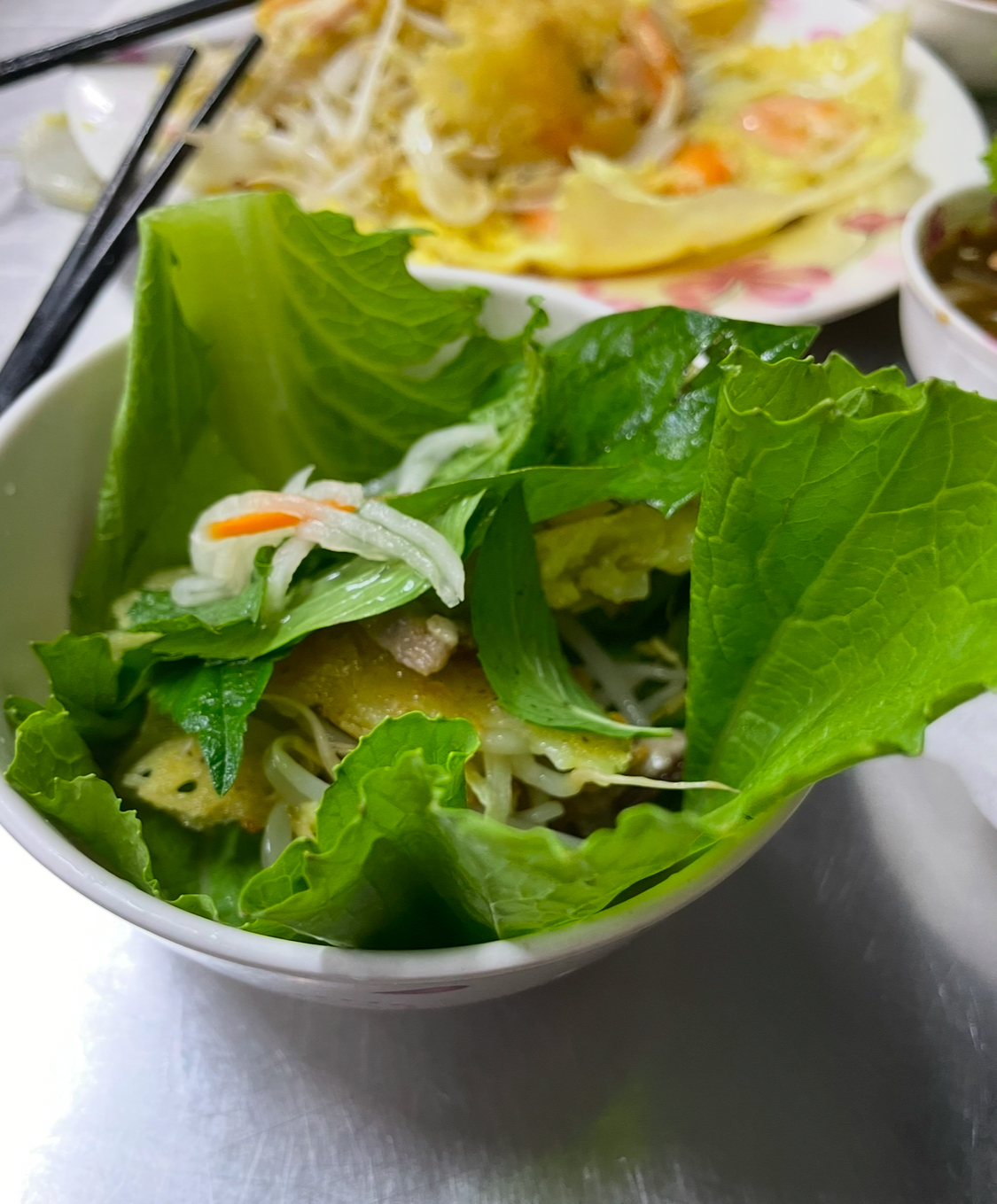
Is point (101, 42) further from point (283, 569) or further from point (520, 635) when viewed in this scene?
point (520, 635)

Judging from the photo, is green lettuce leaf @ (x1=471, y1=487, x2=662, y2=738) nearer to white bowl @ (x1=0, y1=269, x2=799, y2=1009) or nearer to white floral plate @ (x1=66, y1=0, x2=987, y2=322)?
white bowl @ (x1=0, y1=269, x2=799, y2=1009)

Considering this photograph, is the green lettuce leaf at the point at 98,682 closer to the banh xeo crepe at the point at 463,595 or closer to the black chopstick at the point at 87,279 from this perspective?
the banh xeo crepe at the point at 463,595

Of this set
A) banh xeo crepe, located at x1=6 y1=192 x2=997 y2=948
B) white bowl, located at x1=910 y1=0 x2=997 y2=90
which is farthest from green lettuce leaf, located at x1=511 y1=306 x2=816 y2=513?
white bowl, located at x1=910 y1=0 x2=997 y2=90

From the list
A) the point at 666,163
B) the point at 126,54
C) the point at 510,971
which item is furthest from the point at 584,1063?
the point at 126,54

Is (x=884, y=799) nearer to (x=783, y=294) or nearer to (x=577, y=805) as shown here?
(x=577, y=805)

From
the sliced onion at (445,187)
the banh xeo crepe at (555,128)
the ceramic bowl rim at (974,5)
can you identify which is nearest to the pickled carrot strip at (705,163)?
→ the banh xeo crepe at (555,128)
